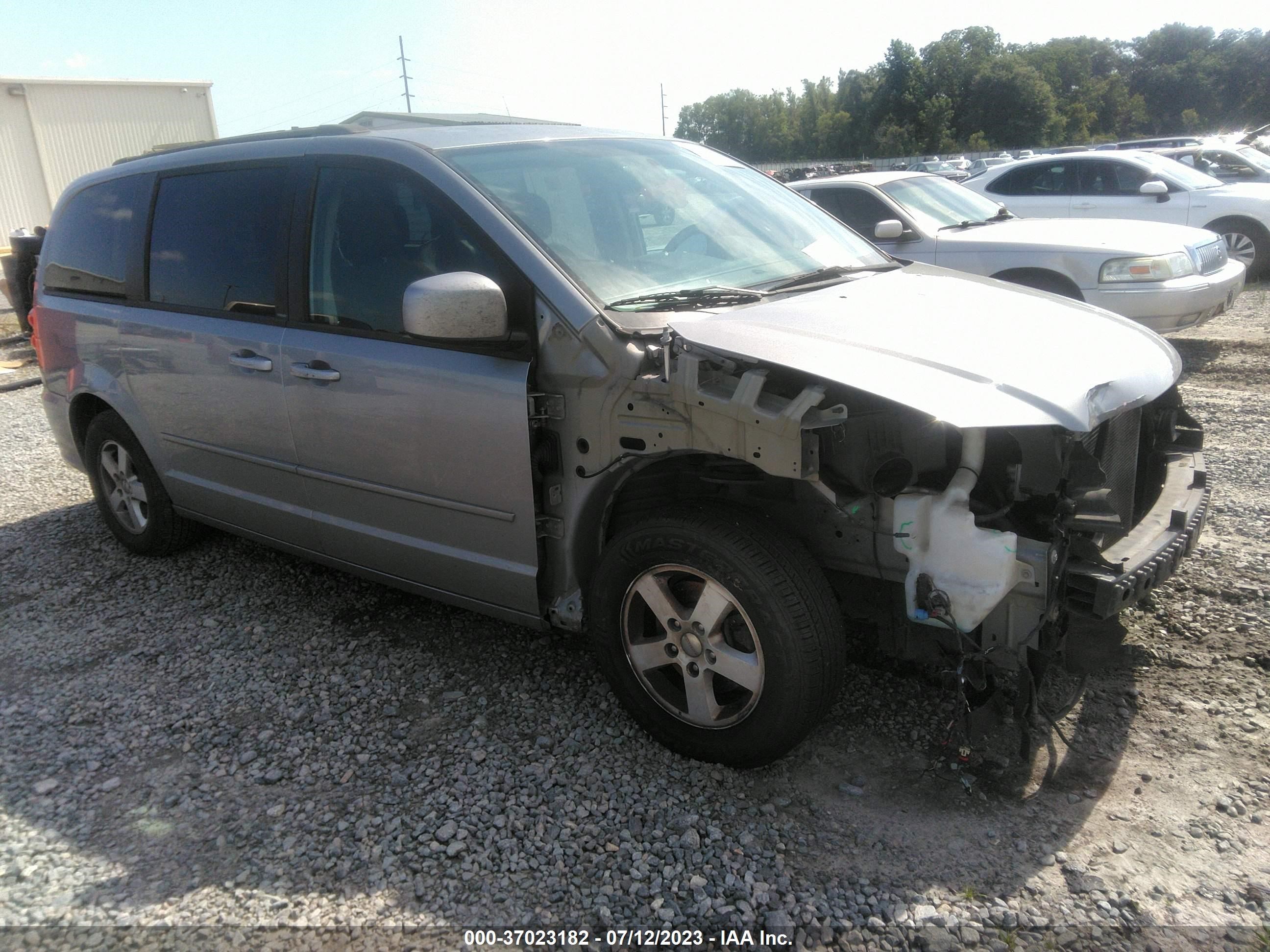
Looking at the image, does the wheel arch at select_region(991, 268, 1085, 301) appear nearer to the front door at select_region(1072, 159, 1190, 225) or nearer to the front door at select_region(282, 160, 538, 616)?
the front door at select_region(1072, 159, 1190, 225)

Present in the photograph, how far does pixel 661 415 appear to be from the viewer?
2697 millimetres

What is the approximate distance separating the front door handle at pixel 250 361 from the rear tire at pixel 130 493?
1.11 meters

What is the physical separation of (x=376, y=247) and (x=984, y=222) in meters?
6.34

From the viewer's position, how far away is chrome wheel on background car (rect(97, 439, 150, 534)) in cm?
464

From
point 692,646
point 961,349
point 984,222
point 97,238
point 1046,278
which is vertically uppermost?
point 97,238

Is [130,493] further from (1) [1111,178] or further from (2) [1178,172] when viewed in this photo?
(2) [1178,172]

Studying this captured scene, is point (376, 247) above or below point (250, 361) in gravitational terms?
above

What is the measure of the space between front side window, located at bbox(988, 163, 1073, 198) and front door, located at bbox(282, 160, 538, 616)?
31.5 ft

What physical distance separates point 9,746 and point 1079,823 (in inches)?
134

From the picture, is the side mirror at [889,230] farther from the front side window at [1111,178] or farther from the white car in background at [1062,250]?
the front side window at [1111,178]

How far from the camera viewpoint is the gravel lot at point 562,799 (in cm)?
232

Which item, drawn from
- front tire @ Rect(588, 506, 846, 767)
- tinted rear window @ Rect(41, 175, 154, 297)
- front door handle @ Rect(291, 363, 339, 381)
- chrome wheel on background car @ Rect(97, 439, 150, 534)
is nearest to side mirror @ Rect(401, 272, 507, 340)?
front door handle @ Rect(291, 363, 339, 381)

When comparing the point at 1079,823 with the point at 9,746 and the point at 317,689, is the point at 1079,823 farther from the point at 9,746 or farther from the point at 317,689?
the point at 9,746

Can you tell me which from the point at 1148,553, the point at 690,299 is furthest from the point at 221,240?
the point at 1148,553
